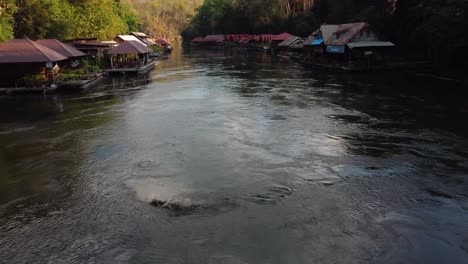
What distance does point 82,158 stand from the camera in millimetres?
16203

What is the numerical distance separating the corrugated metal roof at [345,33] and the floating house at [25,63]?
28.4 m

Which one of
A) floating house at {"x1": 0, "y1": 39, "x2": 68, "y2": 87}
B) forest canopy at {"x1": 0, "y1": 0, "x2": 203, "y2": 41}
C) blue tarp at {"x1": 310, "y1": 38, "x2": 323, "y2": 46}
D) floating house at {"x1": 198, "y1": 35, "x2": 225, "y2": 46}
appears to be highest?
floating house at {"x1": 198, "y1": 35, "x2": 225, "y2": 46}

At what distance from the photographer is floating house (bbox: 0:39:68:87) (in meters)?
31.0

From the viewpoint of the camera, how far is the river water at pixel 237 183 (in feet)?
31.4

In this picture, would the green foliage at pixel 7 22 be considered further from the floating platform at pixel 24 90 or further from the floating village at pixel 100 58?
the floating platform at pixel 24 90

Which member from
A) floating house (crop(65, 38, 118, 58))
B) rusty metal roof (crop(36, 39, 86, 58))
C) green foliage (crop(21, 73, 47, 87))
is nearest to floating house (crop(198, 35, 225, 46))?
floating house (crop(65, 38, 118, 58))

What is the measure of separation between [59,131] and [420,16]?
130 ft

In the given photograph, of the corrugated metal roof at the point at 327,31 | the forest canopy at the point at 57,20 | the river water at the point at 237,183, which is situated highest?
the forest canopy at the point at 57,20

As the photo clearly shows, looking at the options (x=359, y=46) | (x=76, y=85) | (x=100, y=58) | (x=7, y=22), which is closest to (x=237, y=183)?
(x=76, y=85)

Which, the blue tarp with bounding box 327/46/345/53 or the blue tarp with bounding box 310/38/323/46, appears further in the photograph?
the blue tarp with bounding box 310/38/323/46

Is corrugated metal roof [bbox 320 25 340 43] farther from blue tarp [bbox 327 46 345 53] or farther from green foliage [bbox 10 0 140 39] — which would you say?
green foliage [bbox 10 0 140 39]

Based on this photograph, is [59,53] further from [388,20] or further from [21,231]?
[388,20]

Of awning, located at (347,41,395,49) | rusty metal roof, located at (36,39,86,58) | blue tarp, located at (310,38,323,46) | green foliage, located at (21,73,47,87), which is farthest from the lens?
blue tarp, located at (310,38,323,46)

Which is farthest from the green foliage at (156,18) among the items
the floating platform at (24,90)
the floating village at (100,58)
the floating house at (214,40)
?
the floating platform at (24,90)
